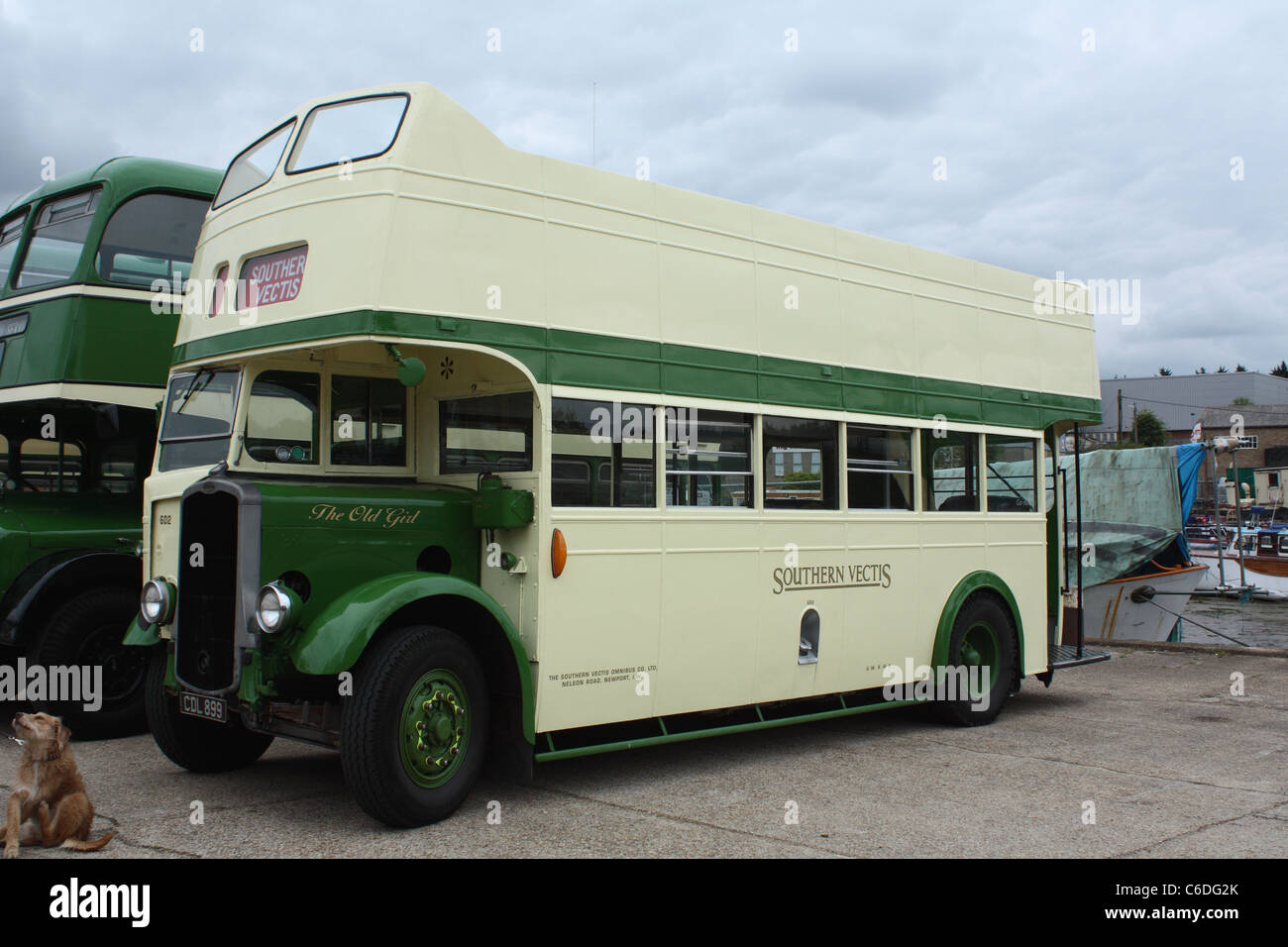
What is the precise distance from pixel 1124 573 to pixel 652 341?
1215 centimetres

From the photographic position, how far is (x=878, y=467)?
8.91 meters

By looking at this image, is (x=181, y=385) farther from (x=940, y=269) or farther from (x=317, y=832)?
(x=940, y=269)

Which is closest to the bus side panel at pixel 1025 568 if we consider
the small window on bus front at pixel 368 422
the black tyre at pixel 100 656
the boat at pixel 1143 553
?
the small window on bus front at pixel 368 422

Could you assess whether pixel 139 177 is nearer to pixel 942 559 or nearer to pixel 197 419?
pixel 197 419

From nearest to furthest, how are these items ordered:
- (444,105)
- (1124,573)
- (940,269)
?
(444,105) → (940,269) → (1124,573)

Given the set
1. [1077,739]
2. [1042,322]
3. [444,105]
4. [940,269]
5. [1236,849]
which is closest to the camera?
[1236,849]

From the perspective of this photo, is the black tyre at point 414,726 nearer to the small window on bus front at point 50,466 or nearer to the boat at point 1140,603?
the small window on bus front at point 50,466

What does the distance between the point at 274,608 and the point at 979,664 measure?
6218 mm

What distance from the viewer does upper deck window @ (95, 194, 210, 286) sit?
31.2 ft

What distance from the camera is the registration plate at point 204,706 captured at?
20.6 ft

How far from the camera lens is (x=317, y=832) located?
19.5ft

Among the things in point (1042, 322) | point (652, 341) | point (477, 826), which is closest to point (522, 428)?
point (652, 341)

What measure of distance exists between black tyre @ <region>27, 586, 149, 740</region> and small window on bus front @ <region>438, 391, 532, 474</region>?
127 inches

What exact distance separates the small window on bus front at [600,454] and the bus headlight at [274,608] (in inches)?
63.1
